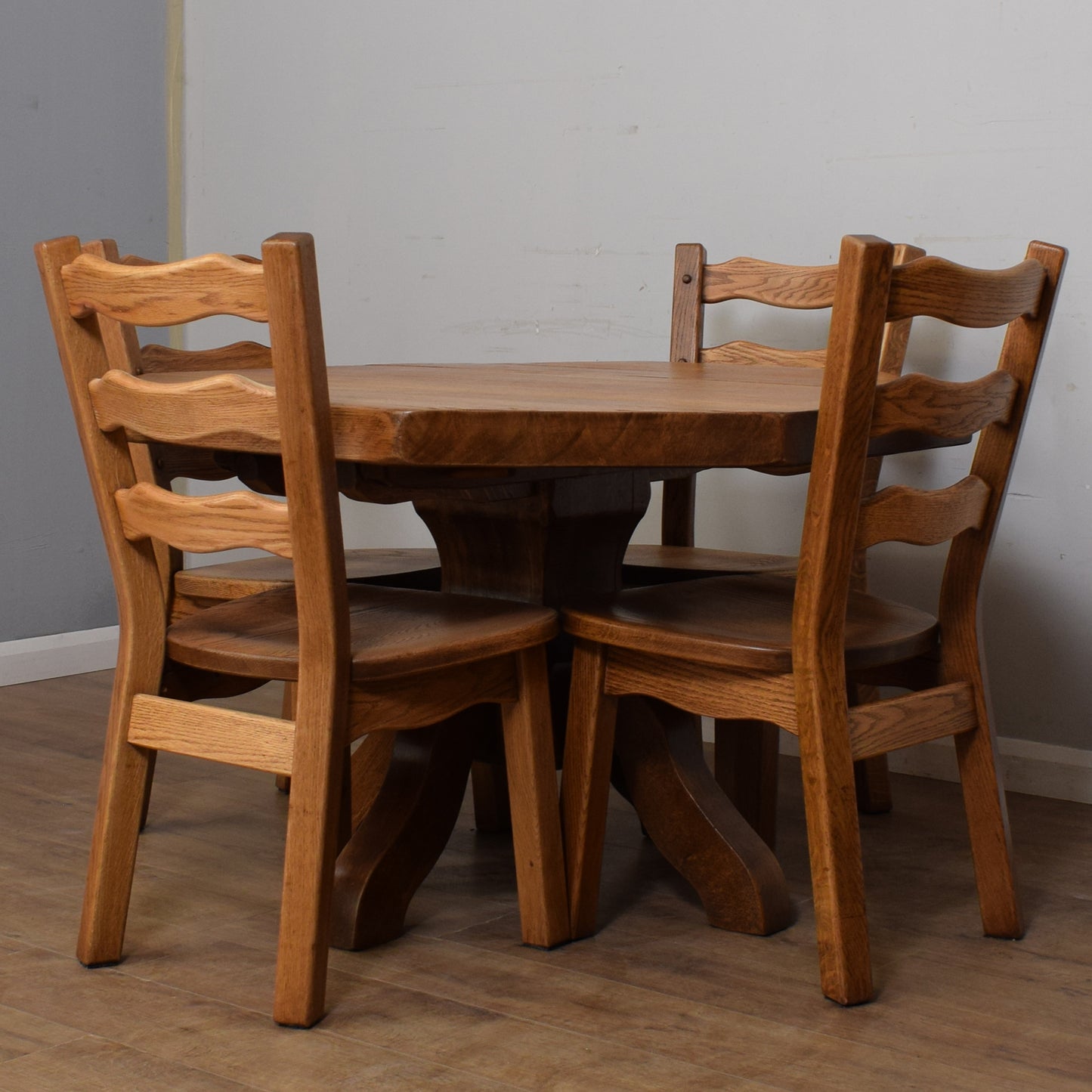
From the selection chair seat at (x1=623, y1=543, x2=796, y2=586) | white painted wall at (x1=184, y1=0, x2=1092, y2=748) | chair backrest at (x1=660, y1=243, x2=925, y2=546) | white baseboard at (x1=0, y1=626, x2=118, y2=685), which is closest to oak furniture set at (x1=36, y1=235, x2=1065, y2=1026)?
chair seat at (x1=623, y1=543, x2=796, y2=586)

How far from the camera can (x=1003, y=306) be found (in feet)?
5.57

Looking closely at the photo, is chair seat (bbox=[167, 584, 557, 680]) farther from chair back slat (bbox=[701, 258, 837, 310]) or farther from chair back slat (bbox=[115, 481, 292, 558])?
chair back slat (bbox=[701, 258, 837, 310])

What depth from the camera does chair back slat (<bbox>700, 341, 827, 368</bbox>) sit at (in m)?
2.69

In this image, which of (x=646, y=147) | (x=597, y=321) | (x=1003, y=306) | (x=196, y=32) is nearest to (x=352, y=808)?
(x=1003, y=306)

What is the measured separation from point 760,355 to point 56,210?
184 cm

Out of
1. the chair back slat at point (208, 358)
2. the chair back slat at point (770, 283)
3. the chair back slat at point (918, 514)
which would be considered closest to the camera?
the chair back slat at point (918, 514)

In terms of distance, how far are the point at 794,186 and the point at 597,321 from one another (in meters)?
0.53

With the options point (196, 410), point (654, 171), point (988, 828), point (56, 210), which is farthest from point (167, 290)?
point (56, 210)

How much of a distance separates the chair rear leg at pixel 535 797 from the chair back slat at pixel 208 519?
39 cm

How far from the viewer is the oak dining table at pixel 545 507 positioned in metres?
1.49

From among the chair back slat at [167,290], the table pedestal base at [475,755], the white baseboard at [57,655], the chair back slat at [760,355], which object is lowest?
the white baseboard at [57,655]

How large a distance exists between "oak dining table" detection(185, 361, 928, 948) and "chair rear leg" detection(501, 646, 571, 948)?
15 cm

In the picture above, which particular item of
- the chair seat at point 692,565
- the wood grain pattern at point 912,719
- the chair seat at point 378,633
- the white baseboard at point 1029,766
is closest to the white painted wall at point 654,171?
the white baseboard at point 1029,766

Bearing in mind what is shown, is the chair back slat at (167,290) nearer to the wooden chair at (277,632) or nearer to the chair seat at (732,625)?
the wooden chair at (277,632)
